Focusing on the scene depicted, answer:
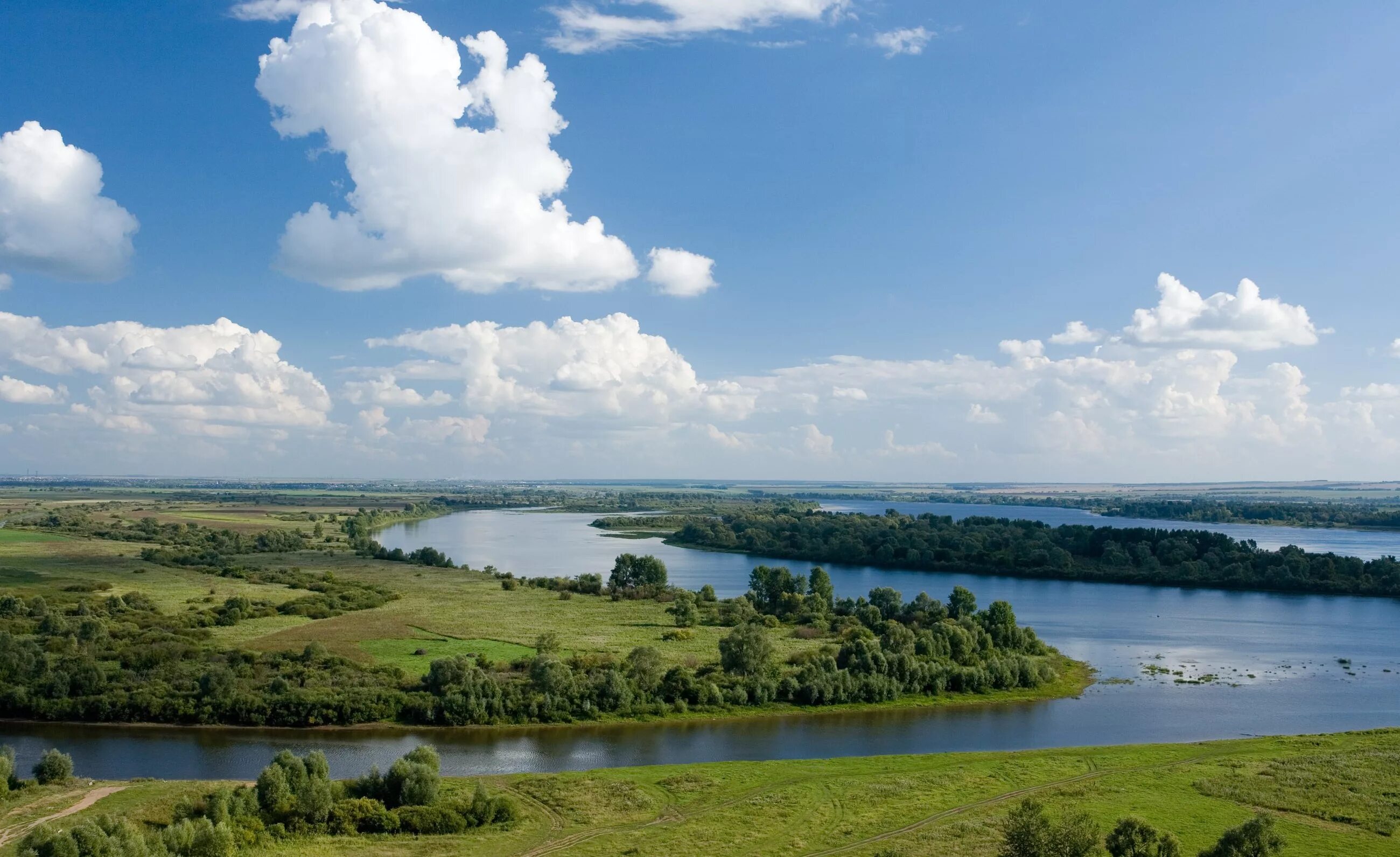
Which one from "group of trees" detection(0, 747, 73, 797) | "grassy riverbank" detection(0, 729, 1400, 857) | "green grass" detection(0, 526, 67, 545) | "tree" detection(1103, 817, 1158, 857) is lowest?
"grassy riverbank" detection(0, 729, 1400, 857)

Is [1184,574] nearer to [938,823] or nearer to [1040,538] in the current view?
[1040,538]

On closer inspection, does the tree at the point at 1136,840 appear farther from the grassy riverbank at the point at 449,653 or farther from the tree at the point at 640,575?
the tree at the point at 640,575

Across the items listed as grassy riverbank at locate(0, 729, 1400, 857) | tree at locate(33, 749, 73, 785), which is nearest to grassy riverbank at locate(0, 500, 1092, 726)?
grassy riverbank at locate(0, 729, 1400, 857)

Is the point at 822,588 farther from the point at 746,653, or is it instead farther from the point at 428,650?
the point at 428,650

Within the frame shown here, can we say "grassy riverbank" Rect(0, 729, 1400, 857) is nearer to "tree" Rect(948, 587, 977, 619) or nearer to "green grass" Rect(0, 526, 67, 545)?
"tree" Rect(948, 587, 977, 619)

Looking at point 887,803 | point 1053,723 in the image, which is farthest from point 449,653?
point 1053,723

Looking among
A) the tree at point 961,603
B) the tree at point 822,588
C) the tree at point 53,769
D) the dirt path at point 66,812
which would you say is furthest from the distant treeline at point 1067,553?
the tree at point 53,769
